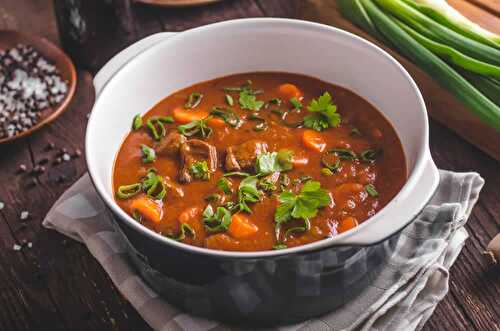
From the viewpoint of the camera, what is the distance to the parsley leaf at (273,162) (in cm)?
262

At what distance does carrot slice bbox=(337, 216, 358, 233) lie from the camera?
7.95 feet

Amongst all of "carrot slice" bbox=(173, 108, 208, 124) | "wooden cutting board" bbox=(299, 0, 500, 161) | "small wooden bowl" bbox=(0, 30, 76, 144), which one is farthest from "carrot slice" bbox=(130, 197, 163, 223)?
"wooden cutting board" bbox=(299, 0, 500, 161)

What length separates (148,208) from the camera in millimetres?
2537

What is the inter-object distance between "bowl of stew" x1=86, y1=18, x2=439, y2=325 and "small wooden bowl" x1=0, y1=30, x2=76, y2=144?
72 centimetres

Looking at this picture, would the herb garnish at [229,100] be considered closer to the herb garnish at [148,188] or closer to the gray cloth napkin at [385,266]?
the herb garnish at [148,188]

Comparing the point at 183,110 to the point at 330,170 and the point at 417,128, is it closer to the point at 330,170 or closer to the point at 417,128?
the point at 330,170

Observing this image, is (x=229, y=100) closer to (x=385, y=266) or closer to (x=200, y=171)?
(x=200, y=171)

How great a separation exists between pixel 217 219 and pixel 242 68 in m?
0.94

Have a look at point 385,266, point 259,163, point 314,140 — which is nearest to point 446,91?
point 314,140

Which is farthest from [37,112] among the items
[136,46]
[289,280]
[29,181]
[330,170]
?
[289,280]

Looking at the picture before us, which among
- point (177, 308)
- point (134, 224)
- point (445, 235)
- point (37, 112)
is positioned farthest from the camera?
point (37, 112)

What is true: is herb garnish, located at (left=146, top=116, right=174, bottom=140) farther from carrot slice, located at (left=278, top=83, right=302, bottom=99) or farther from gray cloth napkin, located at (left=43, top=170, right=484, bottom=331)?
carrot slice, located at (left=278, top=83, right=302, bottom=99)

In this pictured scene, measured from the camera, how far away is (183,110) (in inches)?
117

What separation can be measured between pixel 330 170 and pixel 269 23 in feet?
2.51
